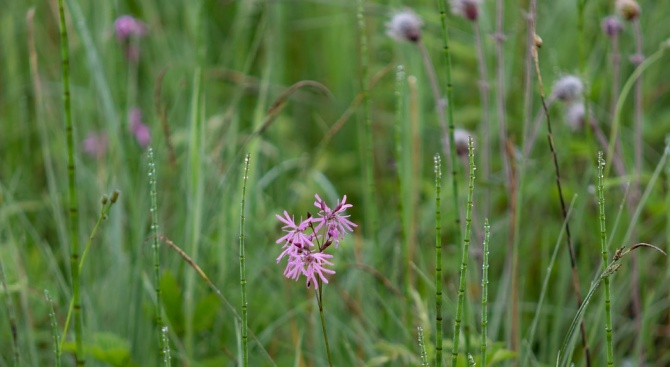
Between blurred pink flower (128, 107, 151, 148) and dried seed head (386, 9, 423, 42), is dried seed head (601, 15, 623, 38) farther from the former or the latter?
blurred pink flower (128, 107, 151, 148)

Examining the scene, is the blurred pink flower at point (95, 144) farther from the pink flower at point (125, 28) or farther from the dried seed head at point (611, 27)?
the dried seed head at point (611, 27)

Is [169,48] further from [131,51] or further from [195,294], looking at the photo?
[195,294]

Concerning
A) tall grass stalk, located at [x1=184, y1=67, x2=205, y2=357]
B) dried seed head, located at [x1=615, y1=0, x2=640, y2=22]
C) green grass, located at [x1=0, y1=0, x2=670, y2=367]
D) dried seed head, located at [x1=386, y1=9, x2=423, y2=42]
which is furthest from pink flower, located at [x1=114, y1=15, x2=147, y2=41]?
dried seed head, located at [x1=615, y1=0, x2=640, y2=22]

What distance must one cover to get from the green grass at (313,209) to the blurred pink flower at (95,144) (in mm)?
56

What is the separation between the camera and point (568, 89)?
165cm

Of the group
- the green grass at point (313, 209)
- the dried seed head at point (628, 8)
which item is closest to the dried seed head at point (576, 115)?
the green grass at point (313, 209)

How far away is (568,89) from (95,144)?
1.44 m

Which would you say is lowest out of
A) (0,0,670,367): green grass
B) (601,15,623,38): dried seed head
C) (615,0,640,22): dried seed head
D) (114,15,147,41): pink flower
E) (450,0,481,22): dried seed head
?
(0,0,670,367): green grass

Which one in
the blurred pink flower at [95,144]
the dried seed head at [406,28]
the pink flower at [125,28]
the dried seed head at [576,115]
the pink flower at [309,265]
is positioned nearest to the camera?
the pink flower at [309,265]

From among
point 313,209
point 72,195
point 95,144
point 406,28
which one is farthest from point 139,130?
point 72,195

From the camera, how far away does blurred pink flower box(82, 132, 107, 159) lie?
7.80 feet

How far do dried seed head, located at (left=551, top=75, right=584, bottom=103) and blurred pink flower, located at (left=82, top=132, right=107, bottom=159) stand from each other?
4.21ft

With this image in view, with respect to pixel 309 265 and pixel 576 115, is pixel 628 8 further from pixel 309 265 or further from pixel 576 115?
pixel 309 265

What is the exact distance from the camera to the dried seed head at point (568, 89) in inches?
65.0
